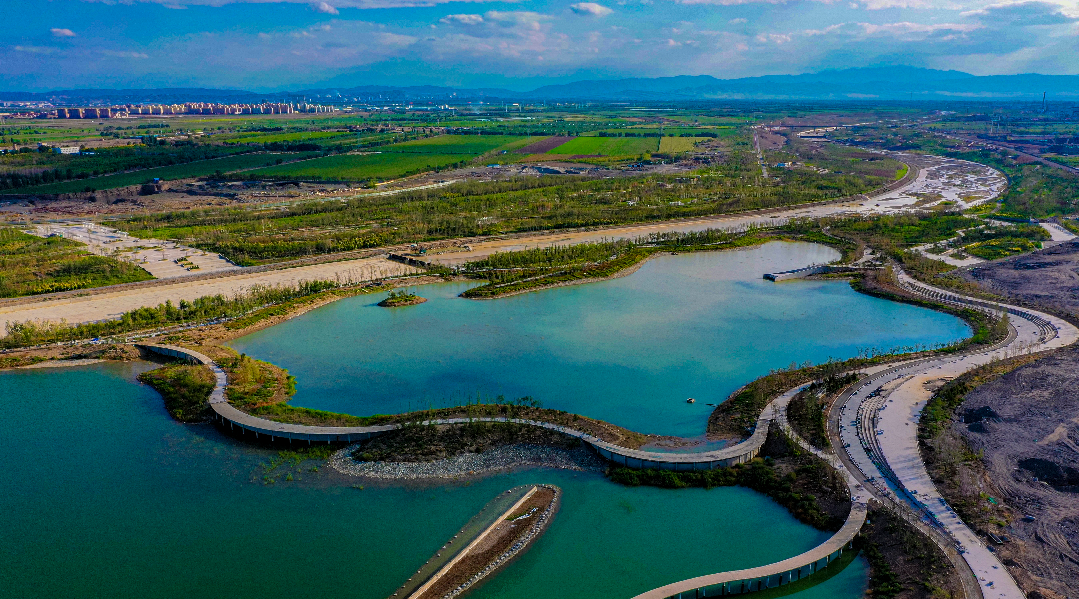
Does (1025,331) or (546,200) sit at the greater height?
(546,200)

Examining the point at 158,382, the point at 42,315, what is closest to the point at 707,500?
the point at 158,382

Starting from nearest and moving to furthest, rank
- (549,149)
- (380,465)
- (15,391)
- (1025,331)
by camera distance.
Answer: (380,465) → (15,391) → (1025,331) → (549,149)

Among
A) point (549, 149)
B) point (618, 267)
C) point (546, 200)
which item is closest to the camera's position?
point (618, 267)

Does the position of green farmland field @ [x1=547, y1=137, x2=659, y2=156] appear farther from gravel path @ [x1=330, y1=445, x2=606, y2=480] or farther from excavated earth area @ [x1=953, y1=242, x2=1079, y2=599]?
gravel path @ [x1=330, y1=445, x2=606, y2=480]

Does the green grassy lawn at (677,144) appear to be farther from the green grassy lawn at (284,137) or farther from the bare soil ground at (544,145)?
the green grassy lawn at (284,137)

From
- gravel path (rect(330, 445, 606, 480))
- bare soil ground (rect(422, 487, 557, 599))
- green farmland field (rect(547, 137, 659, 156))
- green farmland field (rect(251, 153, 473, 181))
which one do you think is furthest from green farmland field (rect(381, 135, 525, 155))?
bare soil ground (rect(422, 487, 557, 599))

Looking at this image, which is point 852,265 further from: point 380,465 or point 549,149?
point 549,149
